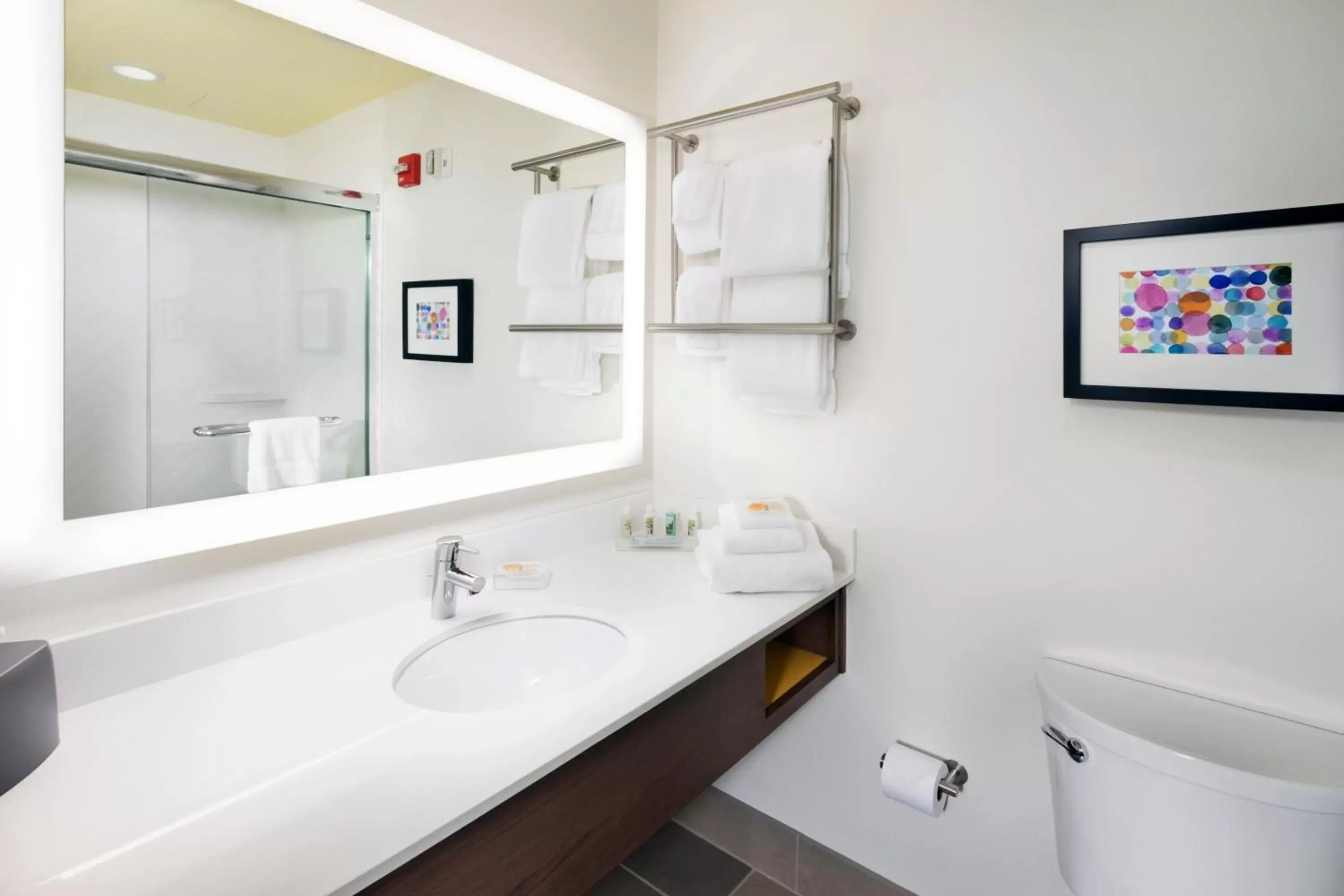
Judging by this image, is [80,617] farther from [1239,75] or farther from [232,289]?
[1239,75]

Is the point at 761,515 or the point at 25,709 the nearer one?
the point at 25,709

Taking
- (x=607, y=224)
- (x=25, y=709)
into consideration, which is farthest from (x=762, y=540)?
(x=25, y=709)

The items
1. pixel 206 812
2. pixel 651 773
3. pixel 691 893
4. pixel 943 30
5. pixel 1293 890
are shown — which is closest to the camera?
pixel 206 812

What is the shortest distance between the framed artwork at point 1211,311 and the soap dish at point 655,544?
95cm

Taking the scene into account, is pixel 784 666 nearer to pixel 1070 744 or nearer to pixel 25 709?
pixel 1070 744

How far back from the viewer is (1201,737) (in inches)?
45.3

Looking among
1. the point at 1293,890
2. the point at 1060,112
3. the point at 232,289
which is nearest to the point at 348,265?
the point at 232,289

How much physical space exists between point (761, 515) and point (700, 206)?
0.76 m

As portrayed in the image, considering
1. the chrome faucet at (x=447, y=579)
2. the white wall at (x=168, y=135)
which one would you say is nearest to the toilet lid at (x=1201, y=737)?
the chrome faucet at (x=447, y=579)

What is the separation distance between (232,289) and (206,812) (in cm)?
80

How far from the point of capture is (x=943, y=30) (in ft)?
4.71

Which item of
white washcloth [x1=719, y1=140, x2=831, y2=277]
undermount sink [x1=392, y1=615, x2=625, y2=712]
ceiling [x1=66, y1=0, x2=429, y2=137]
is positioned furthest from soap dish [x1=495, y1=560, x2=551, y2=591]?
ceiling [x1=66, y1=0, x2=429, y2=137]

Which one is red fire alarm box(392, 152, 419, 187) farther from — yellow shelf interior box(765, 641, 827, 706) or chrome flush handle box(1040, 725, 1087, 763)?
chrome flush handle box(1040, 725, 1087, 763)

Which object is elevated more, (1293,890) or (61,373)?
(61,373)
